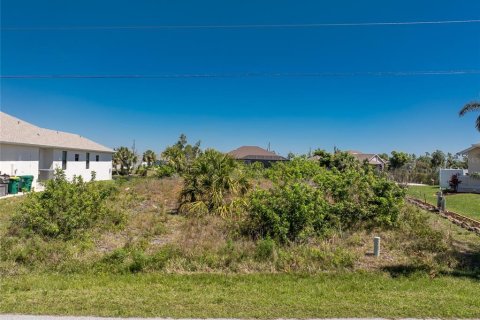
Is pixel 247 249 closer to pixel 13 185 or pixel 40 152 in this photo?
pixel 13 185

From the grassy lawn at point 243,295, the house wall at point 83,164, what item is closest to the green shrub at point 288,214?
the grassy lawn at point 243,295

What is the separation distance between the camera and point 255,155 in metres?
49.2

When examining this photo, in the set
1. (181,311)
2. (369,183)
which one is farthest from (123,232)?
(369,183)

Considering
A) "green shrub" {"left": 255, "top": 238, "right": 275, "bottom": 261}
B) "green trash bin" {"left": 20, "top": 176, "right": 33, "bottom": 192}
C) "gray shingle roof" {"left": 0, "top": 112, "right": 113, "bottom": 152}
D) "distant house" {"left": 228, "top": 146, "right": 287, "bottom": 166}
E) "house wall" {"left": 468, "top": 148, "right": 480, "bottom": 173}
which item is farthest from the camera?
"distant house" {"left": 228, "top": 146, "right": 287, "bottom": 166}

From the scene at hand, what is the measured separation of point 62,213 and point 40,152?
53.0 ft

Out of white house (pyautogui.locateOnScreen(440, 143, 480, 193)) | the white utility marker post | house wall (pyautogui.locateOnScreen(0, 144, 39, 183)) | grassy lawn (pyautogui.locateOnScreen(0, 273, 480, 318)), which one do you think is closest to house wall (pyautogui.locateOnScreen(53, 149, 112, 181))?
house wall (pyautogui.locateOnScreen(0, 144, 39, 183))

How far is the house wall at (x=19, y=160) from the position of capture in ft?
52.8

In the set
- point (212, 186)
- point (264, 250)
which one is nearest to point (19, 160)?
point (212, 186)

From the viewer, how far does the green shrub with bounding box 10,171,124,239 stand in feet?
22.7

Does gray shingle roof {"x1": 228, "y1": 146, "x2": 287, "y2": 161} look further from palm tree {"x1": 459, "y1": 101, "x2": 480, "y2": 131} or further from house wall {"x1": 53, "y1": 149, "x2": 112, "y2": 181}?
palm tree {"x1": 459, "y1": 101, "x2": 480, "y2": 131}

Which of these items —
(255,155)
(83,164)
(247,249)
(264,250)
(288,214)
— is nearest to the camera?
(264,250)

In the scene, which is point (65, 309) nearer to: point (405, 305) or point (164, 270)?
point (164, 270)

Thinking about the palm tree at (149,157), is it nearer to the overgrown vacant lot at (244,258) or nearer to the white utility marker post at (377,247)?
the overgrown vacant lot at (244,258)

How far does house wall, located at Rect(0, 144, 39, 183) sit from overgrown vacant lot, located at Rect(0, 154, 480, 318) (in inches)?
332
